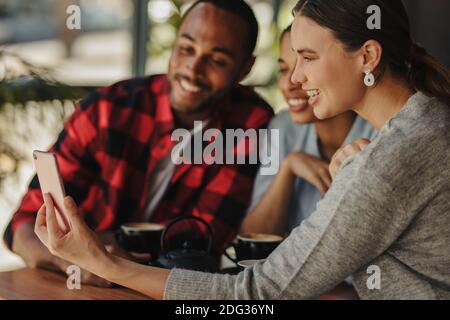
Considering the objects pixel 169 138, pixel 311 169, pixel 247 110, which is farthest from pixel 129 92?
pixel 311 169

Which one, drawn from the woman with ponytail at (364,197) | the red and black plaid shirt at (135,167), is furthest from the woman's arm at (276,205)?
the woman with ponytail at (364,197)

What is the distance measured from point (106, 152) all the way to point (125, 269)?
76 centimetres

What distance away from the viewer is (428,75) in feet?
4.32

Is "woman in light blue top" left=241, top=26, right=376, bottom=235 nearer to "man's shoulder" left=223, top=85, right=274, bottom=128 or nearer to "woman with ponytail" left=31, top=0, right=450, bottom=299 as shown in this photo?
"man's shoulder" left=223, top=85, right=274, bottom=128

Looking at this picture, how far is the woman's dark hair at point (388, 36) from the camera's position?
1264 millimetres

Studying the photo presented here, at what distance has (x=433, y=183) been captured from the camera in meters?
1.19

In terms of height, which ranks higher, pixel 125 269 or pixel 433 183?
pixel 433 183

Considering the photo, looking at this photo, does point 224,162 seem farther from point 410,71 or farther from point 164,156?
point 410,71

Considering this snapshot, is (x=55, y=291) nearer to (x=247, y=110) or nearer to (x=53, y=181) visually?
(x=53, y=181)

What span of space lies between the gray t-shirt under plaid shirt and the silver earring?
8 cm

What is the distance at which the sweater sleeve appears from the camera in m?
1.16

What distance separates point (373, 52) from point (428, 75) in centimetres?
12

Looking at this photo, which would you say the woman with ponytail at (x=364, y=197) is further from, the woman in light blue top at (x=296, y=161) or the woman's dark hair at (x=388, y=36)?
the woman in light blue top at (x=296, y=161)
